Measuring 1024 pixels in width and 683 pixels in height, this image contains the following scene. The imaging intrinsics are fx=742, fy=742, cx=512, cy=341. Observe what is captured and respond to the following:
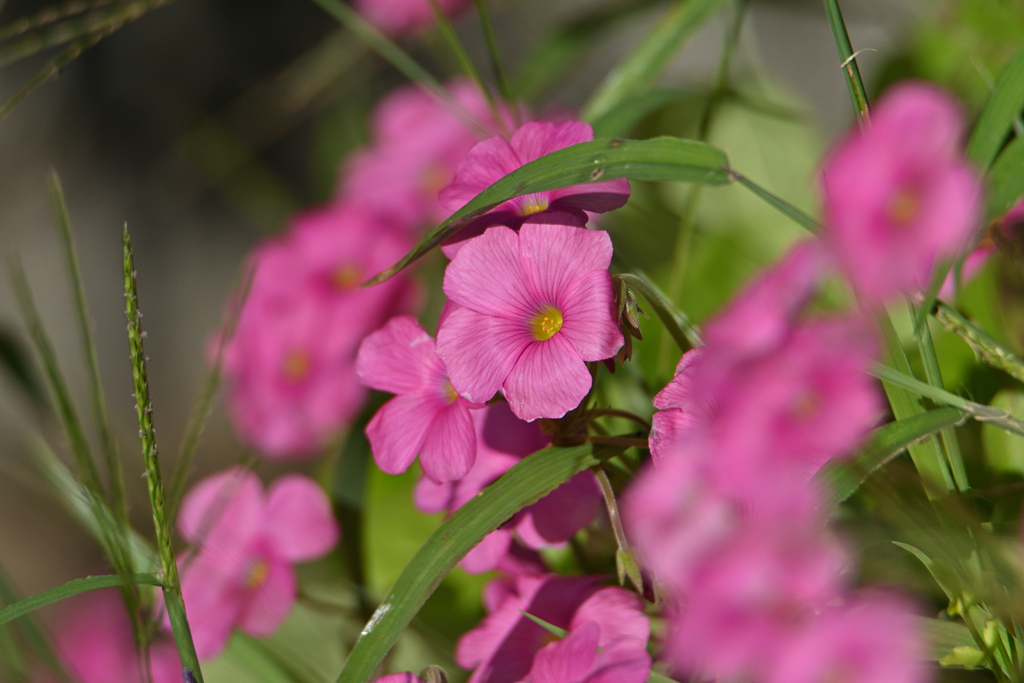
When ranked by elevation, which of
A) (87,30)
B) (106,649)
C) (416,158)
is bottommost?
(106,649)

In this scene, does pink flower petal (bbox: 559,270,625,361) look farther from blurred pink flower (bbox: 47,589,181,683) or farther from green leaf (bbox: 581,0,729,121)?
blurred pink flower (bbox: 47,589,181,683)

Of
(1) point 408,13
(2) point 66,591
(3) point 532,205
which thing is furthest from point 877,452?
(1) point 408,13

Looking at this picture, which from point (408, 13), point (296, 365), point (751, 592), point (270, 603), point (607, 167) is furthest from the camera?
point (408, 13)

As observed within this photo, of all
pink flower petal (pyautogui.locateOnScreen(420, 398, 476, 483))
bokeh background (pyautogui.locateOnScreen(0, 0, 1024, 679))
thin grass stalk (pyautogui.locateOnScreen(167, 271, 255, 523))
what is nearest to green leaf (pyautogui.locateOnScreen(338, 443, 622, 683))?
pink flower petal (pyautogui.locateOnScreen(420, 398, 476, 483))

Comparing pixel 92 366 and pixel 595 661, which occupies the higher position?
pixel 92 366

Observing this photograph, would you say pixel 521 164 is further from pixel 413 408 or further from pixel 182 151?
pixel 182 151

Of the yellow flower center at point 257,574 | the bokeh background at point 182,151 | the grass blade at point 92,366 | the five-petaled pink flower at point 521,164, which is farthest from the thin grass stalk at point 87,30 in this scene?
the bokeh background at point 182,151
